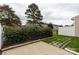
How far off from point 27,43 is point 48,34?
796 mm

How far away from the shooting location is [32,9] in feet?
36.9

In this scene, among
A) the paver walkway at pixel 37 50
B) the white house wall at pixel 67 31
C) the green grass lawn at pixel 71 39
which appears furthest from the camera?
the white house wall at pixel 67 31

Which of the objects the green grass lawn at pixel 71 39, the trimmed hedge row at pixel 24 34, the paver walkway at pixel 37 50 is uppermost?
the trimmed hedge row at pixel 24 34

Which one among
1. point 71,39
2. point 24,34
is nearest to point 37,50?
point 24,34

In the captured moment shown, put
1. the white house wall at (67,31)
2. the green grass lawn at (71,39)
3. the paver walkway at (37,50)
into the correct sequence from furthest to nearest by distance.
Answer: the white house wall at (67,31), the green grass lawn at (71,39), the paver walkway at (37,50)

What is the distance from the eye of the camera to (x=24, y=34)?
1162cm

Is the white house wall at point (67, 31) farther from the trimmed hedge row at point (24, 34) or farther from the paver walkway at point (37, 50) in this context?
the paver walkway at point (37, 50)

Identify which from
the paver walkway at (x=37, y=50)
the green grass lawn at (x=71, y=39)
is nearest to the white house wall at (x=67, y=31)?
the green grass lawn at (x=71, y=39)

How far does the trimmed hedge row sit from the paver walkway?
0.99 ft

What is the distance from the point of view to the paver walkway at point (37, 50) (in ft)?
36.6

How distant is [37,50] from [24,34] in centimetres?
81

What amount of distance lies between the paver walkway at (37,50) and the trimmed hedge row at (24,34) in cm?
30

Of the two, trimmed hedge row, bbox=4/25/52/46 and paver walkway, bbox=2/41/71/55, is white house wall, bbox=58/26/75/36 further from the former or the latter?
paver walkway, bbox=2/41/71/55

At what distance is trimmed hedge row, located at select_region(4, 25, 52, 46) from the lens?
1144 cm
